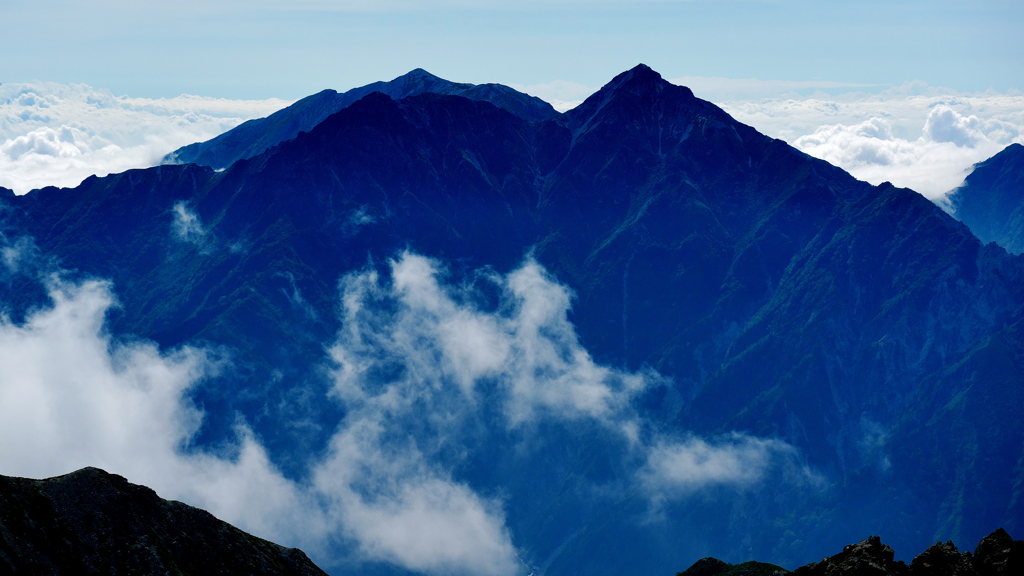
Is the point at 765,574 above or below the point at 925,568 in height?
above

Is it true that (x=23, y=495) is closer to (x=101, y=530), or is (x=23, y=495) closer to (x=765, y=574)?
(x=101, y=530)

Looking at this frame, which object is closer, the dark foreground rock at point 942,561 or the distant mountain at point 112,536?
the dark foreground rock at point 942,561

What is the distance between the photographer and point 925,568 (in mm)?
139000

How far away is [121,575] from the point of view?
148 m

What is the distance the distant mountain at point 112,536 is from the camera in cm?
14138

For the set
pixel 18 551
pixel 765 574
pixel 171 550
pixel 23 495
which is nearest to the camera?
pixel 18 551

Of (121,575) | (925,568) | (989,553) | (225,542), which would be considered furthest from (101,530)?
(989,553)

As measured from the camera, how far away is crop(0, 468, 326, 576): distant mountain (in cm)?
14138

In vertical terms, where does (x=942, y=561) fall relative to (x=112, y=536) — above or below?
above

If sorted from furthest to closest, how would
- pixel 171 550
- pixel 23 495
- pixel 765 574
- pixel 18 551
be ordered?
pixel 765 574, pixel 171 550, pixel 23 495, pixel 18 551

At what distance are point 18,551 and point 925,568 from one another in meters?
144

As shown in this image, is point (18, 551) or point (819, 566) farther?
point (819, 566)

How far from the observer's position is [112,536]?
153125mm

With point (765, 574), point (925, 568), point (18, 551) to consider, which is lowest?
point (18, 551)
